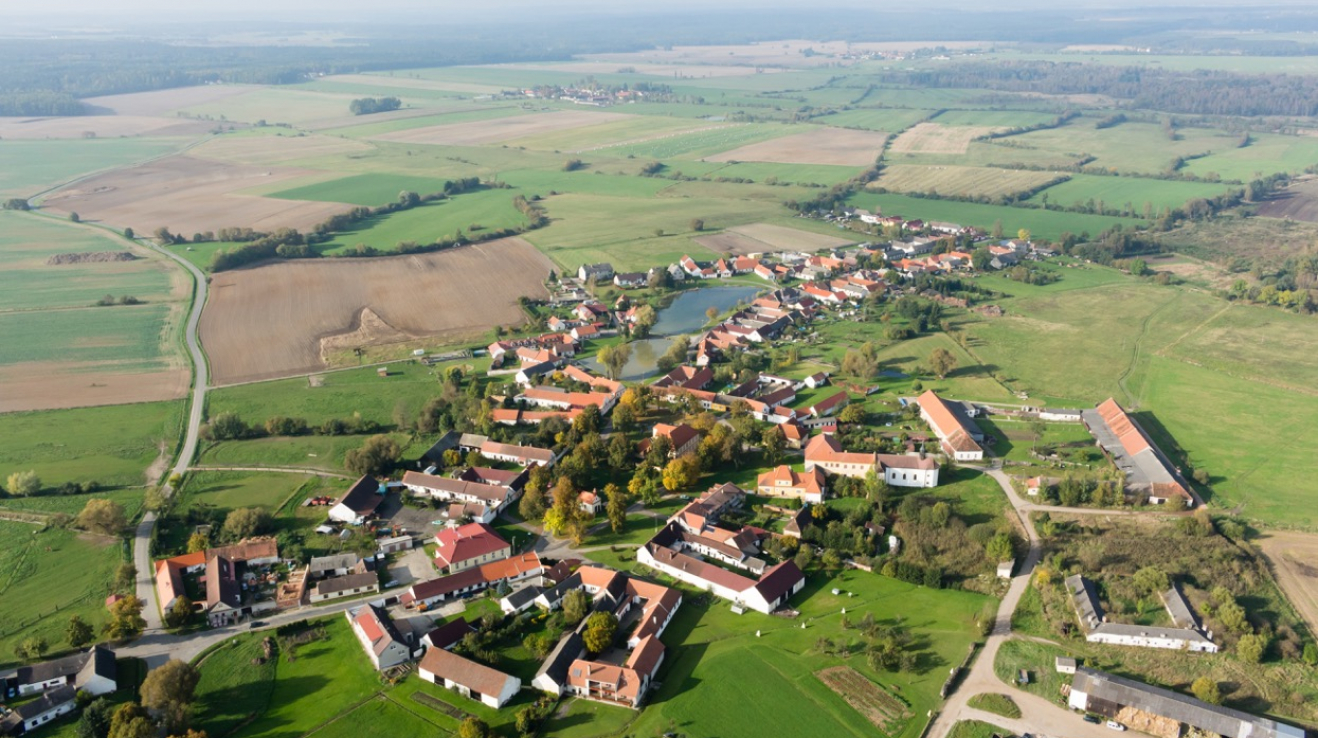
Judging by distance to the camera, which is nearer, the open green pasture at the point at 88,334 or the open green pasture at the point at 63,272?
the open green pasture at the point at 88,334

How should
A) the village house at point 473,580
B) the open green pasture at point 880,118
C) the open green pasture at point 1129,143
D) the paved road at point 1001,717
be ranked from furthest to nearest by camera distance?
the open green pasture at point 880,118
the open green pasture at point 1129,143
the village house at point 473,580
the paved road at point 1001,717

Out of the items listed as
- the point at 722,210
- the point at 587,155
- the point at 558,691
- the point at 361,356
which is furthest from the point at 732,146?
the point at 558,691

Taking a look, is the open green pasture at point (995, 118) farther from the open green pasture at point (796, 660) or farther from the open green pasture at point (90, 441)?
the open green pasture at point (90, 441)

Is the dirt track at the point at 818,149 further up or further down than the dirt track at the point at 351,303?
further up

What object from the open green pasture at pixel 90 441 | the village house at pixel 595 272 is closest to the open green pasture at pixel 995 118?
the village house at pixel 595 272

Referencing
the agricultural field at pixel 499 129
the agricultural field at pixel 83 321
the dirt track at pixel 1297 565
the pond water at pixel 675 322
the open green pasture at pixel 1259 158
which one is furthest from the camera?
the agricultural field at pixel 499 129

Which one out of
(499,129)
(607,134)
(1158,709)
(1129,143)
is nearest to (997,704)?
(1158,709)

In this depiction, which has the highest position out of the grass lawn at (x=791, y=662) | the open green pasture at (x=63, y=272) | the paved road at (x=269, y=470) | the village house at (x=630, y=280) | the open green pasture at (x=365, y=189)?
the open green pasture at (x=365, y=189)
